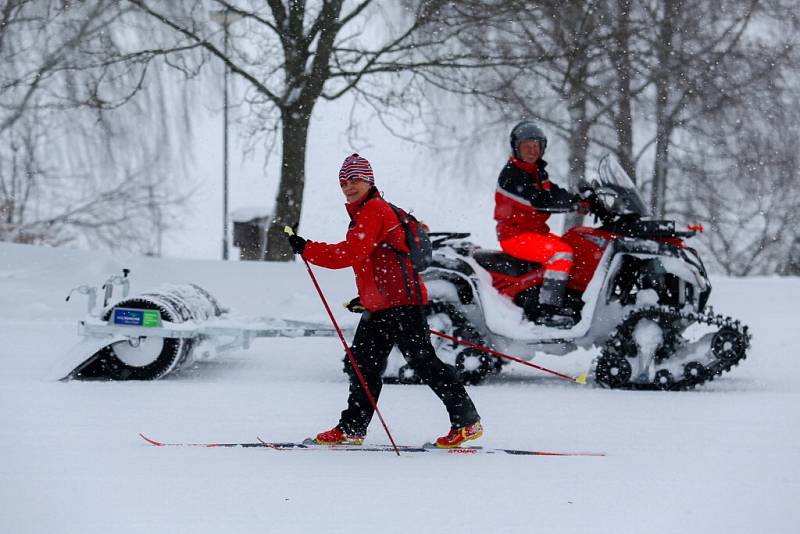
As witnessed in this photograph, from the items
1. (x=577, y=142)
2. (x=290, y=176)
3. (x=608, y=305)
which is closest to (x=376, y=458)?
(x=608, y=305)

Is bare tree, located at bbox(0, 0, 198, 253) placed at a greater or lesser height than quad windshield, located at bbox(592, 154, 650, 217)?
greater

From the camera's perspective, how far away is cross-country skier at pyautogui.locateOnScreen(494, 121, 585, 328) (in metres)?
7.45

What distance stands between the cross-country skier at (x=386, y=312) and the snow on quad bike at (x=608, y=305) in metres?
2.37

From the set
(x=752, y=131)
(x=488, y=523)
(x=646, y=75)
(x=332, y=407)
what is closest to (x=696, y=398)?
(x=332, y=407)

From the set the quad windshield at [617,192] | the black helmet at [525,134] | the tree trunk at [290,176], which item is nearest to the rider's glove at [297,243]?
the black helmet at [525,134]

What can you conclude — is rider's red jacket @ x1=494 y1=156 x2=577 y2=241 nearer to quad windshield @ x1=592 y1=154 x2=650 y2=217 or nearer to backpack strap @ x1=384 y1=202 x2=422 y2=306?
quad windshield @ x1=592 y1=154 x2=650 y2=217

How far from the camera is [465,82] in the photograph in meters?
13.7

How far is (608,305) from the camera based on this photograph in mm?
7699

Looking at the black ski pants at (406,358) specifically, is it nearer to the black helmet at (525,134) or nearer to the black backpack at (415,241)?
the black backpack at (415,241)

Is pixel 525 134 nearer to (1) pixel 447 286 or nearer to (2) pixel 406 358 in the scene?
(1) pixel 447 286

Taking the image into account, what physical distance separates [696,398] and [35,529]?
4970mm

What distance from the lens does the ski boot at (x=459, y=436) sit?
5199 millimetres

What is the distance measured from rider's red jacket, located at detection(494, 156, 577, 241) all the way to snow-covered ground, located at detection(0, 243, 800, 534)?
1292 mm

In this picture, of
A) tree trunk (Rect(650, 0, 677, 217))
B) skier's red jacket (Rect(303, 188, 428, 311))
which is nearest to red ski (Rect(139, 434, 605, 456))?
skier's red jacket (Rect(303, 188, 428, 311))
